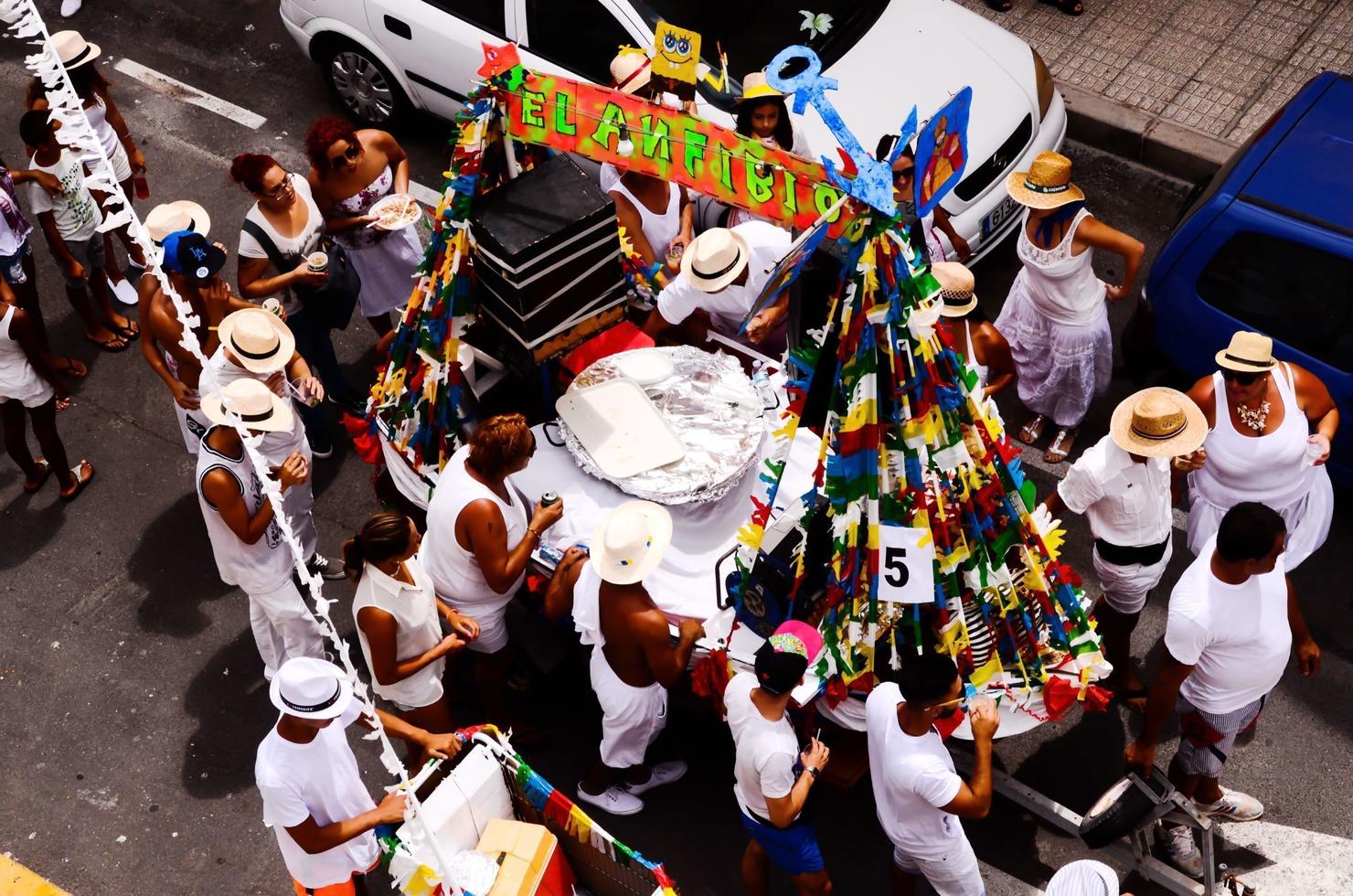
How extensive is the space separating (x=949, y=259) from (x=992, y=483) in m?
2.34

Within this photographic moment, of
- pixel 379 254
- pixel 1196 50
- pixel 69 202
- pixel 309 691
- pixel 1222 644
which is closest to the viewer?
pixel 309 691

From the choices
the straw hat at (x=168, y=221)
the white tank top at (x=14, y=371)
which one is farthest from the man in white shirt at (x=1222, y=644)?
the white tank top at (x=14, y=371)

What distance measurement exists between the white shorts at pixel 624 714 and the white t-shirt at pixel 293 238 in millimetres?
2890

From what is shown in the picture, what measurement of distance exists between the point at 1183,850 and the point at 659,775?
230cm

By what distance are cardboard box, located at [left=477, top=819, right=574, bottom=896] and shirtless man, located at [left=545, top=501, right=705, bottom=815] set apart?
0.71 m

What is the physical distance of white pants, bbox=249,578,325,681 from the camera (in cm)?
670

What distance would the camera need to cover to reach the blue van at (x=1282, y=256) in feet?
23.2

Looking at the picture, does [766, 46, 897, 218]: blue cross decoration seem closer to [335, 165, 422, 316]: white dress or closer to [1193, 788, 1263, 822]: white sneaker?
[1193, 788, 1263, 822]: white sneaker

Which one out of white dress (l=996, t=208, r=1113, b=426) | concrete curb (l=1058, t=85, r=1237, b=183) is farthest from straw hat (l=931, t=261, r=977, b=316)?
concrete curb (l=1058, t=85, r=1237, b=183)

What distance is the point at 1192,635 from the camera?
18.5 feet

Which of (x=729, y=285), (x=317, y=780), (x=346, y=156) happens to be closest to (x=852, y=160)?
(x=729, y=285)

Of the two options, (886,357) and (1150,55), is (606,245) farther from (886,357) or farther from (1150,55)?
(1150,55)

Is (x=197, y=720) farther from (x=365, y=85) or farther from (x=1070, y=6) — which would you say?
(x=1070, y=6)

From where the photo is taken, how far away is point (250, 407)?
20.8ft
